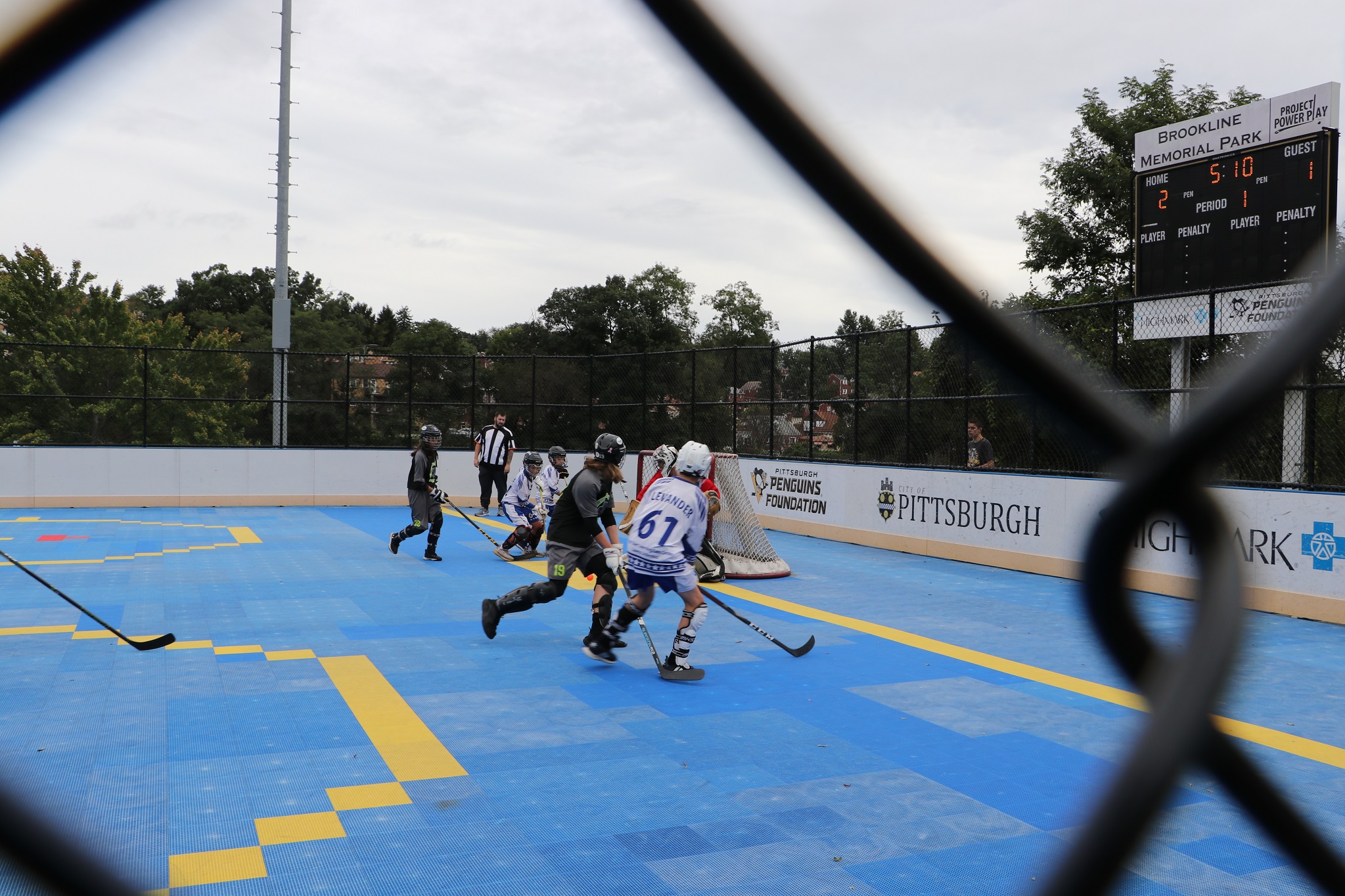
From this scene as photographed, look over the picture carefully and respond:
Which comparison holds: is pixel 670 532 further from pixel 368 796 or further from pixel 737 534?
pixel 737 534

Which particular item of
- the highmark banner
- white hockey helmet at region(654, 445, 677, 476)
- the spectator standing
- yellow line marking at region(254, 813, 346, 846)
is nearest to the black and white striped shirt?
the highmark banner

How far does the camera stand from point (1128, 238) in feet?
79.5

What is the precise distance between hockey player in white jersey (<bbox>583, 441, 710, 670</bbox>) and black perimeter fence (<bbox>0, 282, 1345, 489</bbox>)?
4083mm

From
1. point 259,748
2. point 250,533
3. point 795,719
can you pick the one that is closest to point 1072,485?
point 795,719

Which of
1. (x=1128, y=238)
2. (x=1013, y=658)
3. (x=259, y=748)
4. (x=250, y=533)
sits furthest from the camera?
(x=1128, y=238)

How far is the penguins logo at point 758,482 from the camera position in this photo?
20.9 m

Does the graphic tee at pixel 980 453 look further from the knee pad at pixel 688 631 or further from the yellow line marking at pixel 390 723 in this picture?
the yellow line marking at pixel 390 723

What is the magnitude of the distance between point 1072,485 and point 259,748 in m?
10.9

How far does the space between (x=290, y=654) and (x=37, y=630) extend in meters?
2.52

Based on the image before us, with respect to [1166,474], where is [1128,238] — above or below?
above

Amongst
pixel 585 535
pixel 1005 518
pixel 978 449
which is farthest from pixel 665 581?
pixel 978 449

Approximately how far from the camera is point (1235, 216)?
1292 cm

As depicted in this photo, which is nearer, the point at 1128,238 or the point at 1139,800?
the point at 1139,800

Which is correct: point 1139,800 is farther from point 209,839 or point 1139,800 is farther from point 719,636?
point 719,636
